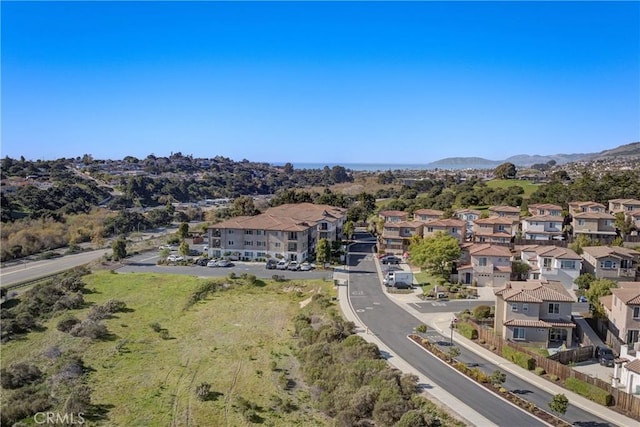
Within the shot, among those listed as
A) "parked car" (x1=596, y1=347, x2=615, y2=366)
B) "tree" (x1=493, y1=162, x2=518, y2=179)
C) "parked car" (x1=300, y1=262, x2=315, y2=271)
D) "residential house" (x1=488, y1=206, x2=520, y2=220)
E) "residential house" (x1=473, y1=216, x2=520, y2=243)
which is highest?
"tree" (x1=493, y1=162, x2=518, y2=179)

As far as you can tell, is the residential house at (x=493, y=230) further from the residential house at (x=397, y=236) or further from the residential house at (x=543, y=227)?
the residential house at (x=397, y=236)

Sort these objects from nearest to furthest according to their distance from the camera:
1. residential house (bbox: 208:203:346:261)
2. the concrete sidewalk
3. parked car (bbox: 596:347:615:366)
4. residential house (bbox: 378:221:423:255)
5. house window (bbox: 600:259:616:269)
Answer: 1. the concrete sidewalk
2. parked car (bbox: 596:347:615:366)
3. house window (bbox: 600:259:616:269)
4. residential house (bbox: 208:203:346:261)
5. residential house (bbox: 378:221:423:255)

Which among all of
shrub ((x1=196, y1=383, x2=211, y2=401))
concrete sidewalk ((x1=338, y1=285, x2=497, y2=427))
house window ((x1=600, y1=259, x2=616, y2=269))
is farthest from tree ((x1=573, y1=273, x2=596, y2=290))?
shrub ((x1=196, y1=383, x2=211, y2=401))

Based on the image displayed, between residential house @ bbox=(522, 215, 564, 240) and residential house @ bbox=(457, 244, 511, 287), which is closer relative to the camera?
residential house @ bbox=(457, 244, 511, 287)

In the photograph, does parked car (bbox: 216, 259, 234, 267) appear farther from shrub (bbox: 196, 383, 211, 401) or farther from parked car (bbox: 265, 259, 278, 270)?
shrub (bbox: 196, 383, 211, 401)

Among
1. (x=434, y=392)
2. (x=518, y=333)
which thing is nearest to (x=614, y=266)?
(x=518, y=333)

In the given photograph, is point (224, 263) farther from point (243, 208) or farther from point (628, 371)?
point (628, 371)

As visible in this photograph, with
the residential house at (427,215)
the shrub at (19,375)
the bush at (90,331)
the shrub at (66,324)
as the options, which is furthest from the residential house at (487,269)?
the shrub at (19,375)
